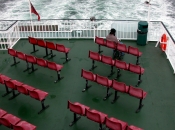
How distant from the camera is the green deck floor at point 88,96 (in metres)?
7.20

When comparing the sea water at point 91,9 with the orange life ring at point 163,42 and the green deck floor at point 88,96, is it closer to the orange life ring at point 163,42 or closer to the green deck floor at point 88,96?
the orange life ring at point 163,42

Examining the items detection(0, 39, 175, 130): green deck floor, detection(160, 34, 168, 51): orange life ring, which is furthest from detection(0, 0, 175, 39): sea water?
detection(0, 39, 175, 130): green deck floor

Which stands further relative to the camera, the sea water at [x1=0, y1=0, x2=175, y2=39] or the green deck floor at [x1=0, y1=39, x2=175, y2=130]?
the sea water at [x1=0, y1=0, x2=175, y2=39]

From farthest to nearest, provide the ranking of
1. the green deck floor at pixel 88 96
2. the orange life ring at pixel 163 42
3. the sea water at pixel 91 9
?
the sea water at pixel 91 9
the orange life ring at pixel 163 42
the green deck floor at pixel 88 96

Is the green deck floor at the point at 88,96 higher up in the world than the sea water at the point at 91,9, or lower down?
lower down

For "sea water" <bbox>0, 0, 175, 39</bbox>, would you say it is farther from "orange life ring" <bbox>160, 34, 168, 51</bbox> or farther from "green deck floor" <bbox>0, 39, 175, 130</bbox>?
"green deck floor" <bbox>0, 39, 175, 130</bbox>

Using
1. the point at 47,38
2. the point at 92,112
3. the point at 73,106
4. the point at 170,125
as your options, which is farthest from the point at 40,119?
the point at 47,38

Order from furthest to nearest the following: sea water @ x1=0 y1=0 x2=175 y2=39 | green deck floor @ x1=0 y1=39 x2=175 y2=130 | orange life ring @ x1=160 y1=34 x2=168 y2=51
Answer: sea water @ x1=0 y1=0 x2=175 y2=39
orange life ring @ x1=160 y1=34 x2=168 y2=51
green deck floor @ x1=0 y1=39 x2=175 y2=130

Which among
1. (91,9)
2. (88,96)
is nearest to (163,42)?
(88,96)

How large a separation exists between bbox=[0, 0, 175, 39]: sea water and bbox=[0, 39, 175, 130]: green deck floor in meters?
16.3

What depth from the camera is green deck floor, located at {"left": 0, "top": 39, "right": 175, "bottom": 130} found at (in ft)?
23.6

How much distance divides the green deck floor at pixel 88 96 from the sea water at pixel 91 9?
1634 cm

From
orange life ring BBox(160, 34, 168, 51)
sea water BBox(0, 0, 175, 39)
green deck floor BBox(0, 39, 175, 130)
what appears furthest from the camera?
sea water BBox(0, 0, 175, 39)

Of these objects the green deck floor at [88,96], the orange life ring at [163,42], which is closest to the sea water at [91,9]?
the orange life ring at [163,42]
